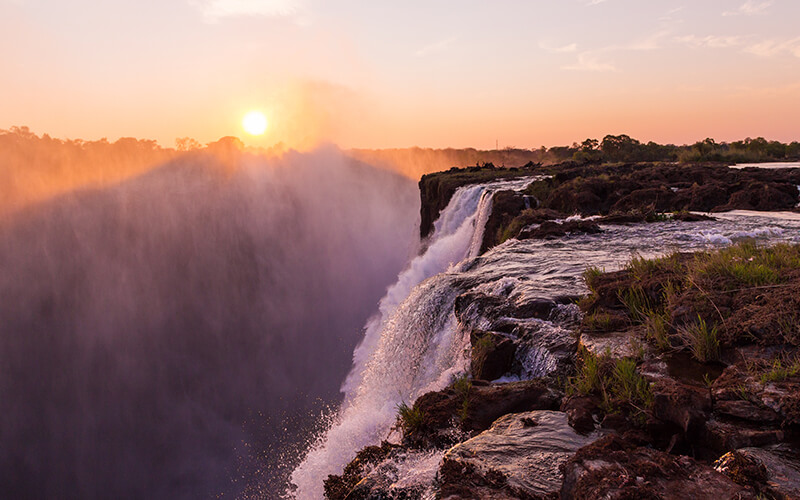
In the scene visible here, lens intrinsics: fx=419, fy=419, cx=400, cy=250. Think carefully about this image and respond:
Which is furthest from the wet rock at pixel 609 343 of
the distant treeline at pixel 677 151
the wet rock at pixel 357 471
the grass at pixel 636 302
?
the distant treeline at pixel 677 151

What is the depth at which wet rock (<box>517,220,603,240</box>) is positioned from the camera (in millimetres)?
9148

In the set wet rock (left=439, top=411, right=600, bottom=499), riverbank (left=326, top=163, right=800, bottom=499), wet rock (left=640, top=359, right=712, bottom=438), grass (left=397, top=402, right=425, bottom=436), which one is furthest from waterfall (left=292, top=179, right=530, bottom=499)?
wet rock (left=640, top=359, right=712, bottom=438)

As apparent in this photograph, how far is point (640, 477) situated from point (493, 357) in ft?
7.72

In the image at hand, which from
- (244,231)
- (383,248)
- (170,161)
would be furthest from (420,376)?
(170,161)

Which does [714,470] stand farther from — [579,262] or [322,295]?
[322,295]

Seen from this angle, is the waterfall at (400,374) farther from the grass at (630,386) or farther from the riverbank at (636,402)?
the grass at (630,386)

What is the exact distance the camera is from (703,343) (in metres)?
3.29

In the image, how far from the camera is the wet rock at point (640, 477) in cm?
196

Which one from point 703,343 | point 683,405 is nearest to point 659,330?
point 703,343

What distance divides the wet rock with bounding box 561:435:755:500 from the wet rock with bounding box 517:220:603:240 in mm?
7298

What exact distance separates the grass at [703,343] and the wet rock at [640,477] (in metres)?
1.41

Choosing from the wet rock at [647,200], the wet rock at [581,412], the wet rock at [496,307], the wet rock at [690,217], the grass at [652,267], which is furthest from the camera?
the wet rock at [647,200]

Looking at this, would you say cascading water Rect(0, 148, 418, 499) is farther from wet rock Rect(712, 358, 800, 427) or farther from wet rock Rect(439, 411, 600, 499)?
wet rock Rect(712, 358, 800, 427)

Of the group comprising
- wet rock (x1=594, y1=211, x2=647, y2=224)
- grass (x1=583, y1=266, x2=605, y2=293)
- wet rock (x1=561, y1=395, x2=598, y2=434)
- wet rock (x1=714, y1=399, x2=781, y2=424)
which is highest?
wet rock (x1=594, y1=211, x2=647, y2=224)
